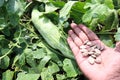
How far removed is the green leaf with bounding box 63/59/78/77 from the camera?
8.21 feet

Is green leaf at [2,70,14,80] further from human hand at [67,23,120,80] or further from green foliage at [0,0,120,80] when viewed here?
human hand at [67,23,120,80]

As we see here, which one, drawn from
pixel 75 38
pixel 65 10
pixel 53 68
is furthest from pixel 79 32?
pixel 53 68

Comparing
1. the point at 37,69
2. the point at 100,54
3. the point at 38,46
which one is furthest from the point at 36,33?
the point at 100,54

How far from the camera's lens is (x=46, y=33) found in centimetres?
269

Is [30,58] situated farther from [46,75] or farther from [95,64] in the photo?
[95,64]

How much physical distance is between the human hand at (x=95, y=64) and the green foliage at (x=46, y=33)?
5 centimetres

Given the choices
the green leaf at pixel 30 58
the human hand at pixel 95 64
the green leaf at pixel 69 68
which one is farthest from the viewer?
the green leaf at pixel 30 58

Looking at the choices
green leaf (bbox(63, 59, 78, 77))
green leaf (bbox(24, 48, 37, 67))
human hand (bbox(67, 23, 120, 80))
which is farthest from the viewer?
green leaf (bbox(24, 48, 37, 67))

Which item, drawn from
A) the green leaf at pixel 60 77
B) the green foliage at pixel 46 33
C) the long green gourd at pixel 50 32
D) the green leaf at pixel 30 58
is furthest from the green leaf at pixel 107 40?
the green leaf at pixel 30 58

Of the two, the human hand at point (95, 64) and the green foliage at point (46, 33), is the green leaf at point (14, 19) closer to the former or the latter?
the green foliage at point (46, 33)

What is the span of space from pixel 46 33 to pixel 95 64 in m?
0.43

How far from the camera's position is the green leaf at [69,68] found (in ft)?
8.21

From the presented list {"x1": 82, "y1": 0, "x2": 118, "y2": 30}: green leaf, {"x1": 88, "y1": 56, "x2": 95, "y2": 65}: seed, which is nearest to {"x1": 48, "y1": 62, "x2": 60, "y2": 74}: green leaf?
{"x1": 88, "y1": 56, "x2": 95, "y2": 65}: seed

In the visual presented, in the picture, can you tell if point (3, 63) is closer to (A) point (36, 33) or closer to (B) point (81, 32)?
(A) point (36, 33)
